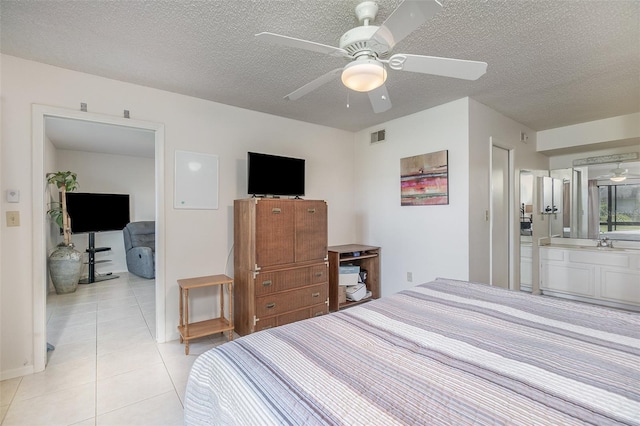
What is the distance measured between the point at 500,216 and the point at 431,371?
10.7ft

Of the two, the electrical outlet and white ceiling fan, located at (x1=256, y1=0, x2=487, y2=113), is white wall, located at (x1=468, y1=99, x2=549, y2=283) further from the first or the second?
the electrical outlet

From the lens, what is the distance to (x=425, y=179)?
341 cm

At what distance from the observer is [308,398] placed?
0.89 meters

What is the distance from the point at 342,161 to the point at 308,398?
11.9 feet

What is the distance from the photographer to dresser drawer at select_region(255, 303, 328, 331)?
284cm

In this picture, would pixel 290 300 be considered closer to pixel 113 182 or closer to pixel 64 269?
pixel 64 269

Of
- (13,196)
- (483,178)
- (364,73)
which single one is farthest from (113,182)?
(483,178)

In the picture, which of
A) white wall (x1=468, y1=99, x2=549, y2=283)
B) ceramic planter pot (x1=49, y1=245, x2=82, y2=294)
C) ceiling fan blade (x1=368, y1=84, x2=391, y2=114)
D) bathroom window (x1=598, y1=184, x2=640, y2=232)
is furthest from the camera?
ceramic planter pot (x1=49, y1=245, x2=82, y2=294)

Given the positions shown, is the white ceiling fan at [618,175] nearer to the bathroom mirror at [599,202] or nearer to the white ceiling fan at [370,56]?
the bathroom mirror at [599,202]

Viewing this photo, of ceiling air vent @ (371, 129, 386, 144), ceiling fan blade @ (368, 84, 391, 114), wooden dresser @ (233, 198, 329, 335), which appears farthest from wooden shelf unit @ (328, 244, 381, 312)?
ceiling fan blade @ (368, 84, 391, 114)

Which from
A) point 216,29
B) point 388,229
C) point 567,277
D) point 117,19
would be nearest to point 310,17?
point 216,29

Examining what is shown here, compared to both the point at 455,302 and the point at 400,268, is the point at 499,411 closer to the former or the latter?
the point at 455,302

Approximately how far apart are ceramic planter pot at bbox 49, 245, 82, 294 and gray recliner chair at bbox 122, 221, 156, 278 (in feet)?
3.03

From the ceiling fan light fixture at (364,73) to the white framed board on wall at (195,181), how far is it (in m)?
1.98
